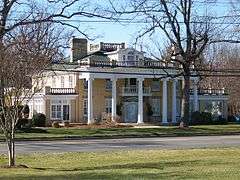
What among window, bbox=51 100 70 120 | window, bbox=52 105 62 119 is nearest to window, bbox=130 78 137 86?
window, bbox=51 100 70 120

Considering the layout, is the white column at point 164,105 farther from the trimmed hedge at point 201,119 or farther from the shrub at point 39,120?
the shrub at point 39,120

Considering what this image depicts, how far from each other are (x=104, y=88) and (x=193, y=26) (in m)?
17.0

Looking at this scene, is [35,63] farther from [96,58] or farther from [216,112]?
[216,112]

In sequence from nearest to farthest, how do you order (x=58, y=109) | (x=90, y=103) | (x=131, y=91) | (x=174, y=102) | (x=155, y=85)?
1. (x=90, y=103)
2. (x=58, y=109)
3. (x=131, y=91)
4. (x=174, y=102)
5. (x=155, y=85)

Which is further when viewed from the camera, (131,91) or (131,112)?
(131,91)

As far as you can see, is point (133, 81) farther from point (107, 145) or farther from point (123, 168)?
point (123, 168)

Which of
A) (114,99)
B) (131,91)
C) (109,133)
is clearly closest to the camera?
(109,133)

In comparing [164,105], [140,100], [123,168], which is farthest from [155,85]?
[123,168]

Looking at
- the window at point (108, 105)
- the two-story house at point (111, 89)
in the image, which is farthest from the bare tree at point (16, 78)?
the window at point (108, 105)

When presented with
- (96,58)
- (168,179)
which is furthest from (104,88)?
(168,179)

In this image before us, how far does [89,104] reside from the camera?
2458 inches

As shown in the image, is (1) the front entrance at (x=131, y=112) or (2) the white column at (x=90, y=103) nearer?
(2) the white column at (x=90, y=103)

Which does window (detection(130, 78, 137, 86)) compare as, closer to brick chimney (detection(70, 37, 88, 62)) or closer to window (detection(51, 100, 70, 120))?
brick chimney (detection(70, 37, 88, 62))

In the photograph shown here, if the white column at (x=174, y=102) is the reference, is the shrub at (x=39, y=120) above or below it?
below
